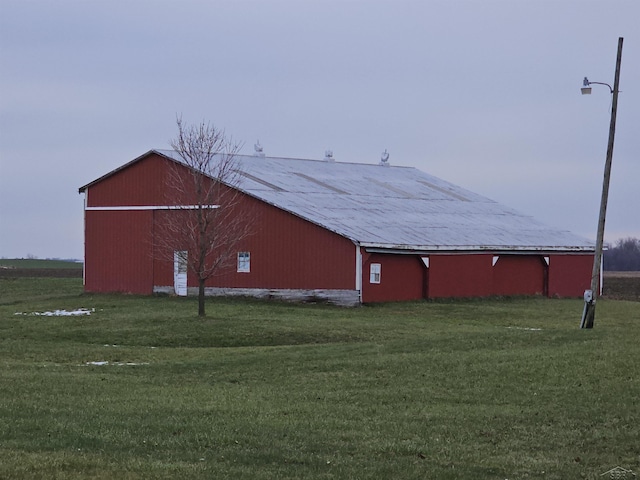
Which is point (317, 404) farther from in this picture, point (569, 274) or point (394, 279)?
point (569, 274)

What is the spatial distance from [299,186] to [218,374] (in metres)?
30.0

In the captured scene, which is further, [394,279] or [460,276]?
[460,276]

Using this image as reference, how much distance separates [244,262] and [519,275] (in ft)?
44.5

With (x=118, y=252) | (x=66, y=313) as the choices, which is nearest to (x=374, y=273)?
(x=66, y=313)

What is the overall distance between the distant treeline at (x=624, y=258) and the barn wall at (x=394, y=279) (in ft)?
255

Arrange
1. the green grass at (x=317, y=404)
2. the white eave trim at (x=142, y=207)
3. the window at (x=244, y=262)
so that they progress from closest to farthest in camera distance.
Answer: the green grass at (x=317, y=404) → the white eave trim at (x=142, y=207) → the window at (x=244, y=262)

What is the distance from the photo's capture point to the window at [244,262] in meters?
46.9

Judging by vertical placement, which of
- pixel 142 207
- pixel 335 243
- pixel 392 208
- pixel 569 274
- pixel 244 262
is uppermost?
pixel 392 208

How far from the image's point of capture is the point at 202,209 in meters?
42.0

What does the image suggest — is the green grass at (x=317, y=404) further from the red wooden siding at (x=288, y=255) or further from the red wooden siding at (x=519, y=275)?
the red wooden siding at (x=519, y=275)

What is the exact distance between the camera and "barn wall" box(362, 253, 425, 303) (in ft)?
144

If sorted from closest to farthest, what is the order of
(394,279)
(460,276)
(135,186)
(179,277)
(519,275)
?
(394,279)
(460,276)
(179,277)
(135,186)
(519,275)

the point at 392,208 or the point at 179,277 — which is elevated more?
the point at 392,208

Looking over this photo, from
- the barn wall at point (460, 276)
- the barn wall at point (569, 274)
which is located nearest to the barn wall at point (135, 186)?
the barn wall at point (460, 276)
